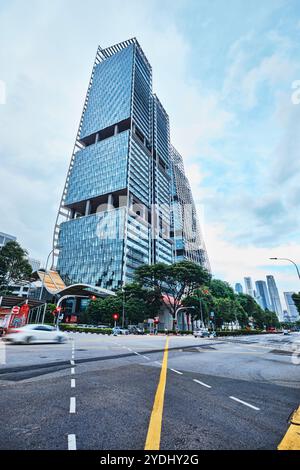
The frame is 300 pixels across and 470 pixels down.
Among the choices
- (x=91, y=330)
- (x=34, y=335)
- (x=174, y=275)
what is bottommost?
(x=34, y=335)

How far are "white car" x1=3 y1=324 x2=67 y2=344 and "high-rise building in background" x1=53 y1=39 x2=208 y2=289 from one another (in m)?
57.6

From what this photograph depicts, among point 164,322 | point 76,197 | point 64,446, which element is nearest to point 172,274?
point 164,322

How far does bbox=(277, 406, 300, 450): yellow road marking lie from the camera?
307cm

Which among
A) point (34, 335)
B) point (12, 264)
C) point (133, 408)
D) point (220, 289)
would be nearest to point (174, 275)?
point (220, 289)

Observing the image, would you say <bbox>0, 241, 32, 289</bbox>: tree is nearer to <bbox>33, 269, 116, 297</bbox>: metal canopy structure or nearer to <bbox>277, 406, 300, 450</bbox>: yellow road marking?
<bbox>33, 269, 116, 297</bbox>: metal canopy structure

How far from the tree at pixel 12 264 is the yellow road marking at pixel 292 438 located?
5123 centimetres

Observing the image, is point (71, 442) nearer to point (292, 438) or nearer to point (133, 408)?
point (133, 408)

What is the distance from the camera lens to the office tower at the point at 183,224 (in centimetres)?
14300

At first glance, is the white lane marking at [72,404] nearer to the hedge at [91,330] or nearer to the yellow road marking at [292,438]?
the yellow road marking at [292,438]

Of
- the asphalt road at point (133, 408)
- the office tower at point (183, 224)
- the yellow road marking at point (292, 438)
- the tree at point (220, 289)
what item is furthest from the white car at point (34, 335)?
the office tower at point (183, 224)

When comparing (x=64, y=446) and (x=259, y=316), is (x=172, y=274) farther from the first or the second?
(x=259, y=316)

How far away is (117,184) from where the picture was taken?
312 feet

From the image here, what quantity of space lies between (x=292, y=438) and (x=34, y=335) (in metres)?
16.8

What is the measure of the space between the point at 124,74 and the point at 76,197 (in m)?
75.2
